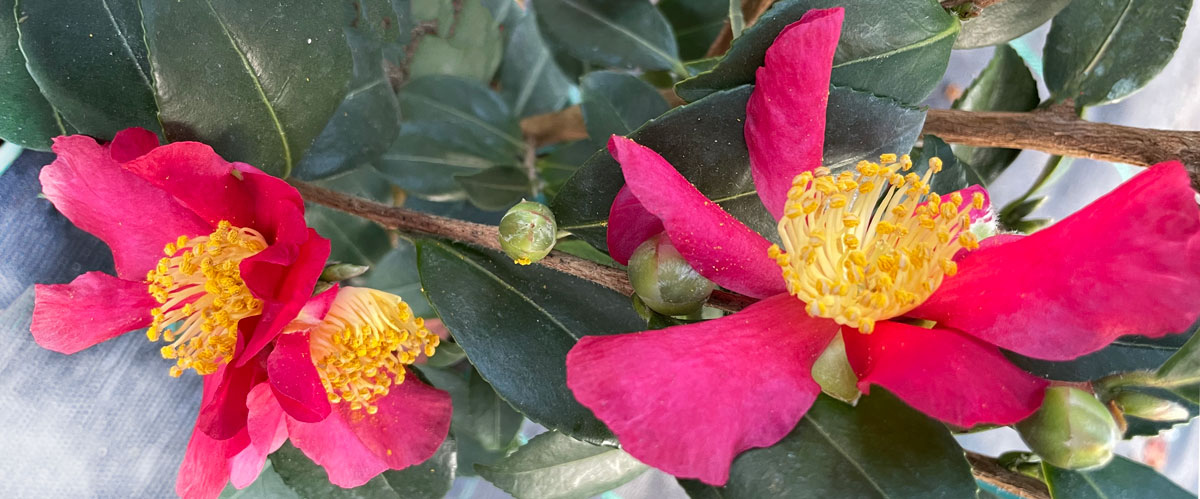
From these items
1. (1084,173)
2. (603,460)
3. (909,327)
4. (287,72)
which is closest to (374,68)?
(287,72)

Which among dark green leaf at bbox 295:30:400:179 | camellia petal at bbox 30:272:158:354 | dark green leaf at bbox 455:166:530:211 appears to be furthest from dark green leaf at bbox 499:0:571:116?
camellia petal at bbox 30:272:158:354

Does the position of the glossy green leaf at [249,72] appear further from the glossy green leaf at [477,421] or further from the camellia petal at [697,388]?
the glossy green leaf at [477,421]

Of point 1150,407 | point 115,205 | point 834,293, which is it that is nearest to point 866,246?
point 834,293

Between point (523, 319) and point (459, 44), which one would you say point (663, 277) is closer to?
point (523, 319)

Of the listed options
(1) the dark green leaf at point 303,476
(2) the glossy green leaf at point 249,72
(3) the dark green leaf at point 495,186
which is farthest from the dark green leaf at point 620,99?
(1) the dark green leaf at point 303,476

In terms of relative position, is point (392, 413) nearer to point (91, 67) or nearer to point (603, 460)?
point (603, 460)

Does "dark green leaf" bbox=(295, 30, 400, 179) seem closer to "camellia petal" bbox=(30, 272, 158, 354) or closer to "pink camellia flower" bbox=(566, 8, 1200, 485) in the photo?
"camellia petal" bbox=(30, 272, 158, 354)
